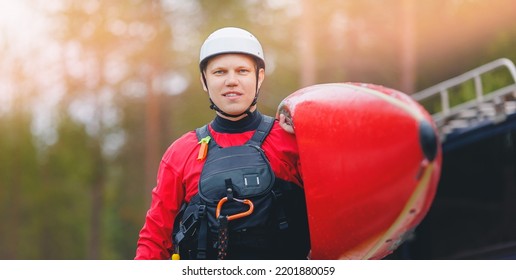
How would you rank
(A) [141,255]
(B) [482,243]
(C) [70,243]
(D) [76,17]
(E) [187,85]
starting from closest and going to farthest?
(A) [141,255], (B) [482,243], (D) [76,17], (E) [187,85], (C) [70,243]

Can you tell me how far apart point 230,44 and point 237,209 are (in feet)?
2.37

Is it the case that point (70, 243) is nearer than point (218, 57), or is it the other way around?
point (218, 57)

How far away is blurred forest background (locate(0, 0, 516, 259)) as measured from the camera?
1362 centimetres

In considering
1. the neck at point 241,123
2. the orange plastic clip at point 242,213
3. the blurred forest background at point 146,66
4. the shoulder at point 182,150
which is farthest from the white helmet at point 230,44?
the blurred forest background at point 146,66

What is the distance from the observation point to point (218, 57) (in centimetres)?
285

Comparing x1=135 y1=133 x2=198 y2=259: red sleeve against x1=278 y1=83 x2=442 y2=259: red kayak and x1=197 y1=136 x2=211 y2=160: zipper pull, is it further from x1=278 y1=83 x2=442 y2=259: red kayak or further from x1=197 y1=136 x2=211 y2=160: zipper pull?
x1=278 y1=83 x2=442 y2=259: red kayak

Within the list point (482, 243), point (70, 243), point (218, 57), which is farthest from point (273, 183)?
point (70, 243)

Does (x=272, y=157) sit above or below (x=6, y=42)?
below

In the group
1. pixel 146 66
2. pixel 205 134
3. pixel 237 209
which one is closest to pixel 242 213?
pixel 237 209

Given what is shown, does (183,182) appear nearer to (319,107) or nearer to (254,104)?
(254,104)

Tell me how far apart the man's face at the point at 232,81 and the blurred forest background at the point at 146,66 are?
9.74 meters

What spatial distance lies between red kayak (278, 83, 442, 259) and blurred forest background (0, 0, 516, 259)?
32.5 feet

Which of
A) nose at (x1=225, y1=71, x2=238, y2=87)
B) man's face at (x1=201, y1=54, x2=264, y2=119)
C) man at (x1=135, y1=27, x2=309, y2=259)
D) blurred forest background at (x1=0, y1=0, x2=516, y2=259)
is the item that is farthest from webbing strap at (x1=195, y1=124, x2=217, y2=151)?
blurred forest background at (x1=0, y1=0, x2=516, y2=259)

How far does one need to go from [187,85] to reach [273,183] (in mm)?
16493
